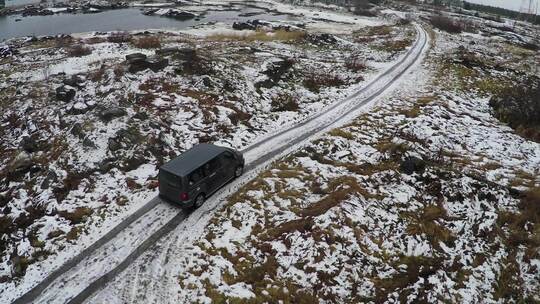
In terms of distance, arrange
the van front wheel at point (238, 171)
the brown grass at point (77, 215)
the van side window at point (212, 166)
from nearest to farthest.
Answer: the brown grass at point (77, 215) → the van side window at point (212, 166) → the van front wheel at point (238, 171)

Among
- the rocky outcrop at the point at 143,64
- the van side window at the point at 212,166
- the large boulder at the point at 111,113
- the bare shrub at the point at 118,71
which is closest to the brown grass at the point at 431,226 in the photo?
the van side window at the point at 212,166

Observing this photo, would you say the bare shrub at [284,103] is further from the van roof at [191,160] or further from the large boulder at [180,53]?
the van roof at [191,160]

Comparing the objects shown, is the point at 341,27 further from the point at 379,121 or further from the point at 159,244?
the point at 159,244

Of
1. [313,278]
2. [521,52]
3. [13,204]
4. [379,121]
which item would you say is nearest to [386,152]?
[379,121]

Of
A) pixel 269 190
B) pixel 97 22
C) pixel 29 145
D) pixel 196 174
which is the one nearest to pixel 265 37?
pixel 29 145

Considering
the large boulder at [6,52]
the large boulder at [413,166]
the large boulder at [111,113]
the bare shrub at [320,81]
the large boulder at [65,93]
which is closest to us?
the large boulder at [413,166]

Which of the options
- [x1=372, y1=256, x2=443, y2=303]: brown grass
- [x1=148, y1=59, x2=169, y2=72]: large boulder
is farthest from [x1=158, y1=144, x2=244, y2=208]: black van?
[x1=148, y1=59, x2=169, y2=72]: large boulder

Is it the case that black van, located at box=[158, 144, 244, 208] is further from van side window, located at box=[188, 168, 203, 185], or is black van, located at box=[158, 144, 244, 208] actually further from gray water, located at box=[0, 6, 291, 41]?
gray water, located at box=[0, 6, 291, 41]
